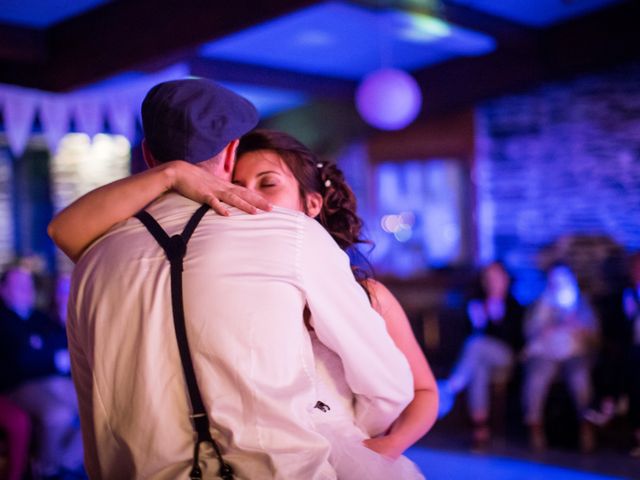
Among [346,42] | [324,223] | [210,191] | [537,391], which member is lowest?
[537,391]

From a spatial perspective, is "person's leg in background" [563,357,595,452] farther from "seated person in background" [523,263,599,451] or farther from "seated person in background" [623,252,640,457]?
"seated person in background" [623,252,640,457]

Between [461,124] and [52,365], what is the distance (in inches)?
204

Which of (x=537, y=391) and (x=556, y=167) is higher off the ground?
(x=556, y=167)

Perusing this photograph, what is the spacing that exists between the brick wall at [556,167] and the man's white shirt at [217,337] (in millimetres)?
6301

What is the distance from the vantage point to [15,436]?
3.95 m

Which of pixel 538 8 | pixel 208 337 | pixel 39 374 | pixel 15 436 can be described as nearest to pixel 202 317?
pixel 208 337

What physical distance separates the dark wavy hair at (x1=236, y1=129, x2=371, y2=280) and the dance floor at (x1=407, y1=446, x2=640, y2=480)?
2.89 metres

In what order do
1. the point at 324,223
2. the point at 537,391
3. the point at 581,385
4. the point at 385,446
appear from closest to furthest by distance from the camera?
the point at 385,446 < the point at 324,223 < the point at 581,385 < the point at 537,391

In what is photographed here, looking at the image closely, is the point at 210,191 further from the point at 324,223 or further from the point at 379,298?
the point at 324,223

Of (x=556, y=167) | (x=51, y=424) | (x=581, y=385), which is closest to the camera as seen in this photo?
(x=51, y=424)

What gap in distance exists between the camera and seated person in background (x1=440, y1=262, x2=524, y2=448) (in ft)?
19.0

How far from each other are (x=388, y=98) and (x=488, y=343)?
2.33 metres

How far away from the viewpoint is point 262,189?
160 centimetres

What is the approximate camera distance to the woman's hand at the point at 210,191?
3.60ft
